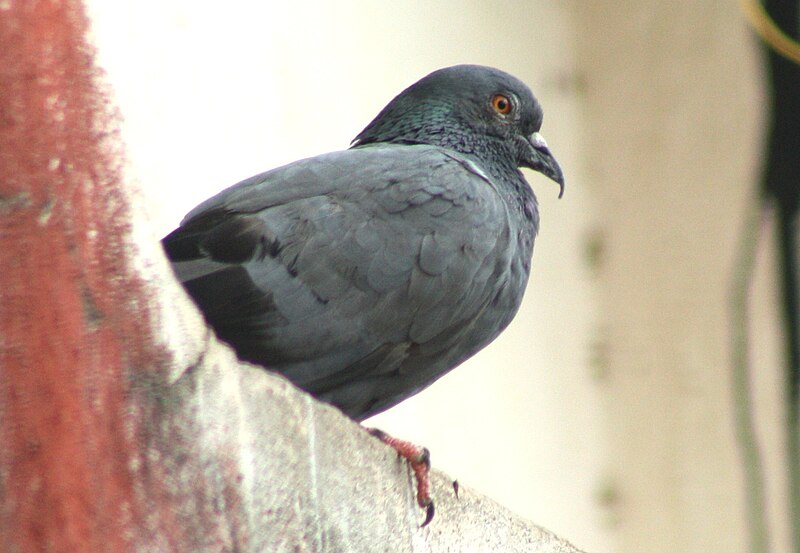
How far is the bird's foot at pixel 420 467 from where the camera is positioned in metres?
3.37

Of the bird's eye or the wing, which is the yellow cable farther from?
the wing

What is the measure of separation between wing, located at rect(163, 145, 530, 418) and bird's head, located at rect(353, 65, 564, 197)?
62cm

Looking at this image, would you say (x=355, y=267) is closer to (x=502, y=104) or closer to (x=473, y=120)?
(x=473, y=120)

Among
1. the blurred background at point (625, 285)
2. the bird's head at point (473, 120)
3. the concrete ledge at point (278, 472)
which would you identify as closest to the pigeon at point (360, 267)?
the bird's head at point (473, 120)

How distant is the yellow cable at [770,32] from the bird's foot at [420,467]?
4596mm

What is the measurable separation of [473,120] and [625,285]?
310 cm

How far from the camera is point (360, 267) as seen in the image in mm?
3797

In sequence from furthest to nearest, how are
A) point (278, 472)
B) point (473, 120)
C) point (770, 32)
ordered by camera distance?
point (770, 32), point (473, 120), point (278, 472)

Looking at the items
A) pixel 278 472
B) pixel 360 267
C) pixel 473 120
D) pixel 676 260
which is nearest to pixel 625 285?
pixel 676 260

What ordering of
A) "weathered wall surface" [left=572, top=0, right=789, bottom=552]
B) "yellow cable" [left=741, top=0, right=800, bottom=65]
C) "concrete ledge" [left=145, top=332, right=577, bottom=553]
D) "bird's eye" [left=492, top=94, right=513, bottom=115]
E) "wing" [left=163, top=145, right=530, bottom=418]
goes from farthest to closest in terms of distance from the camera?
"weathered wall surface" [left=572, top=0, right=789, bottom=552] < "yellow cable" [left=741, top=0, right=800, bottom=65] < "bird's eye" [left=492, top=94, right=513, bottom=115] < "wing" [left=163, top=145, right=530, bottom=418] < "concrete ledge" [left=145, top=332, right=577, bottom=553]

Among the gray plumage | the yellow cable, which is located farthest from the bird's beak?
the yellow cable

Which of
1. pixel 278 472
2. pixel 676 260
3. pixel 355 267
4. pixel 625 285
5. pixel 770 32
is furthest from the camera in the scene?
pixel 625 285

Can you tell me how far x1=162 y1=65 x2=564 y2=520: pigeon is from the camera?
12.0 feet

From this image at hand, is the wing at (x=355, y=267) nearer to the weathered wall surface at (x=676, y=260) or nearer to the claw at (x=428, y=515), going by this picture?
the claw at (x=428, y=515)
